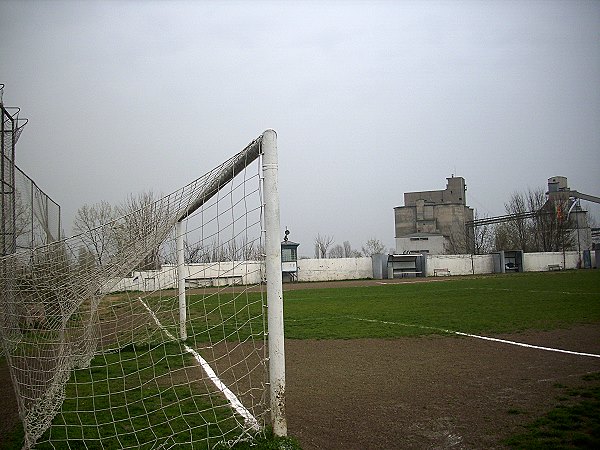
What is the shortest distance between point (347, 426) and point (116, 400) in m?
2.74

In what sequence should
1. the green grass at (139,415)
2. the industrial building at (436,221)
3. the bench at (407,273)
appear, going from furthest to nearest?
the industrial building at (436,221), the bench at (407,273), the green grass at (139,415)

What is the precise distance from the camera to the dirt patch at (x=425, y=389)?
416 centimetres

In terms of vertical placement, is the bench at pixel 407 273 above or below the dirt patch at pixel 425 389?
below

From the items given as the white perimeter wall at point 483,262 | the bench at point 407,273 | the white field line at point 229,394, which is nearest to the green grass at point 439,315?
the white field line at point 229,394

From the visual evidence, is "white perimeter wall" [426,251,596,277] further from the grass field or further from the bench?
the grass field

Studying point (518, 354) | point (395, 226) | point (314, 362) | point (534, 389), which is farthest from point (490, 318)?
point (395, 226)

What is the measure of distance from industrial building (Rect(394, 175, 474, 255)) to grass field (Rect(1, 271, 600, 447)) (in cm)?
5012

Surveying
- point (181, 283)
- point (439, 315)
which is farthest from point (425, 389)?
point (439, 315)

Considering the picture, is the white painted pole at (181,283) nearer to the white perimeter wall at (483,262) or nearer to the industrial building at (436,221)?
the white perimeter wall at (483,262)

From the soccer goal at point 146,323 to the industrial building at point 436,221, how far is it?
61.9 metres

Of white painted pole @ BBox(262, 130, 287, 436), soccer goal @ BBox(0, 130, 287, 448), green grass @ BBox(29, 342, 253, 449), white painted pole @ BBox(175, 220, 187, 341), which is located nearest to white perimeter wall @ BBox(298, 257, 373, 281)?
white painted pole @ BBox(175, 220, 187, 341)

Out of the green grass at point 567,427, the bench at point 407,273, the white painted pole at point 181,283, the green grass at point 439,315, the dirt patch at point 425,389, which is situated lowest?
the bench at point 407,273

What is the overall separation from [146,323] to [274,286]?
4517 millimetres

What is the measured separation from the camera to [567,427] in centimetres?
402
